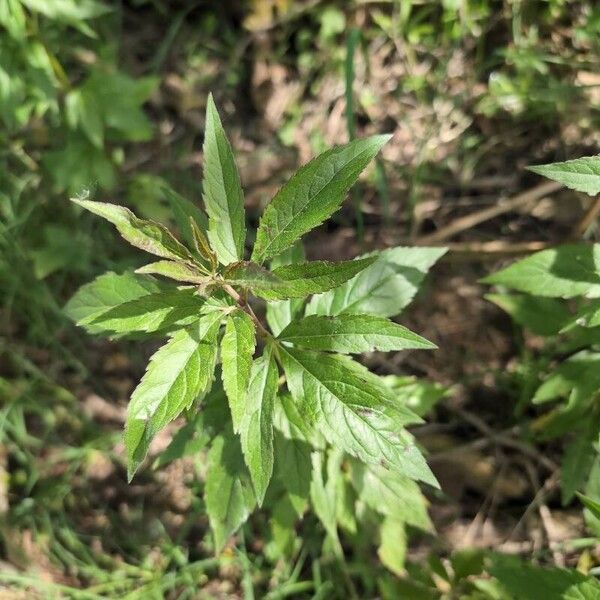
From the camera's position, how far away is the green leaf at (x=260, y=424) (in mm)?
1515

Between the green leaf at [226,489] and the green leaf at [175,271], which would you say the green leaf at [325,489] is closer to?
the green leaf at [226,489]

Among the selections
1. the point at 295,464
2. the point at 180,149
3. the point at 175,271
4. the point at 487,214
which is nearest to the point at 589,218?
the point at 487,214

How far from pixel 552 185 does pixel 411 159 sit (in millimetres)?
740

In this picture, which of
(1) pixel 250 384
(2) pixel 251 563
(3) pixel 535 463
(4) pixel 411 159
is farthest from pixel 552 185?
(2) pixel 251 563

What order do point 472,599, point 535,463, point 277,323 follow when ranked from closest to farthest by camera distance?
1. point 277,323
2. point 472,599
3. point 535,463

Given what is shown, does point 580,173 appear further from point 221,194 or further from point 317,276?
point 221,194

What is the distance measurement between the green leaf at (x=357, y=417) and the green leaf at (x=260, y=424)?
Result: 0.29ft

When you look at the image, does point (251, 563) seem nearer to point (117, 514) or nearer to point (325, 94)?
point (117, 514)

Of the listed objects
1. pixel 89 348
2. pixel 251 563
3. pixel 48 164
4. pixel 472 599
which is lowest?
pixel 251 563

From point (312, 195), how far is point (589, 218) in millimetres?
1667

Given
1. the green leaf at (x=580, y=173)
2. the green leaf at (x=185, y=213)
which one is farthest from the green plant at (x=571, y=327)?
the green leaf at (x=185, y=213)

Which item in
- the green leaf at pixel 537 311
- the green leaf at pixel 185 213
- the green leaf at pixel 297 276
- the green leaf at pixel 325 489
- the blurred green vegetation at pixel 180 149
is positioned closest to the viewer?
the green leaf at pixel 297 276

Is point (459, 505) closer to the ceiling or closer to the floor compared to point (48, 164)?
closer to the floor

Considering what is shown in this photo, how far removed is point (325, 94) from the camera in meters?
3.59
